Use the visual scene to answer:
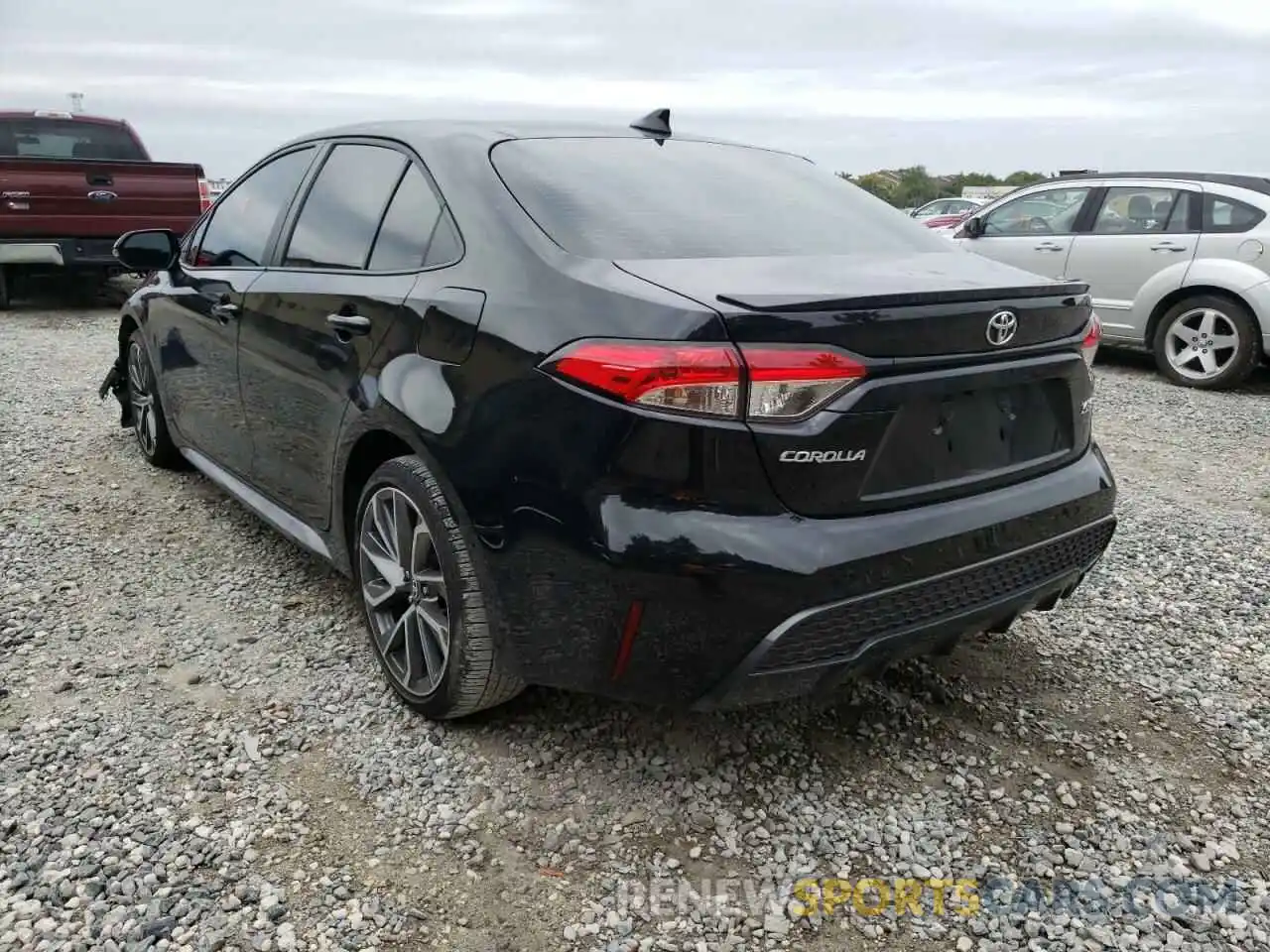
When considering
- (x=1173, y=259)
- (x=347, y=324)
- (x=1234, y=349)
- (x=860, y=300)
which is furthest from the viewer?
(x=1173, y=259)

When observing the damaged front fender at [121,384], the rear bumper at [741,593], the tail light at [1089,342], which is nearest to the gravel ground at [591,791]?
the rear bumper at [741,593]

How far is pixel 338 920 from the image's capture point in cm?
210

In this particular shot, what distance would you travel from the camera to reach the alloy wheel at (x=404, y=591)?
2.67m

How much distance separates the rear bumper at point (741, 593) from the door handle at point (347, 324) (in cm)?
84

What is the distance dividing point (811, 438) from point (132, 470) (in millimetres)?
4055

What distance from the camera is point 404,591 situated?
2.80 metres

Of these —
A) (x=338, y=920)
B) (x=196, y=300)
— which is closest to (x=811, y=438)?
(x=338, y=920)

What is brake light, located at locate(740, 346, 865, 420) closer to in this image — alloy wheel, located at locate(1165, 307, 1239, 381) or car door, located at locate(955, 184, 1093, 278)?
alloy wheel, located at locate(1165, 307, 1239, 381)

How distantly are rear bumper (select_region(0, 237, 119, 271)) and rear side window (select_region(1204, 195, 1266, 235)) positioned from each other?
361 inches

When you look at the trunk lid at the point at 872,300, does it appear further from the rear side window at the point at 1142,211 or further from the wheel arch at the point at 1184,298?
the rear side window at the point at 1142,211

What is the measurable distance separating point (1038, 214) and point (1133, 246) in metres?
1.02

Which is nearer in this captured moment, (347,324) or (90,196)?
(347,324)

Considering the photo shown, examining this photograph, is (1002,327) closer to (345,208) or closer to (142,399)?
(345,208)

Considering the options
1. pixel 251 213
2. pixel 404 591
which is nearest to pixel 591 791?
pixel 404 591
